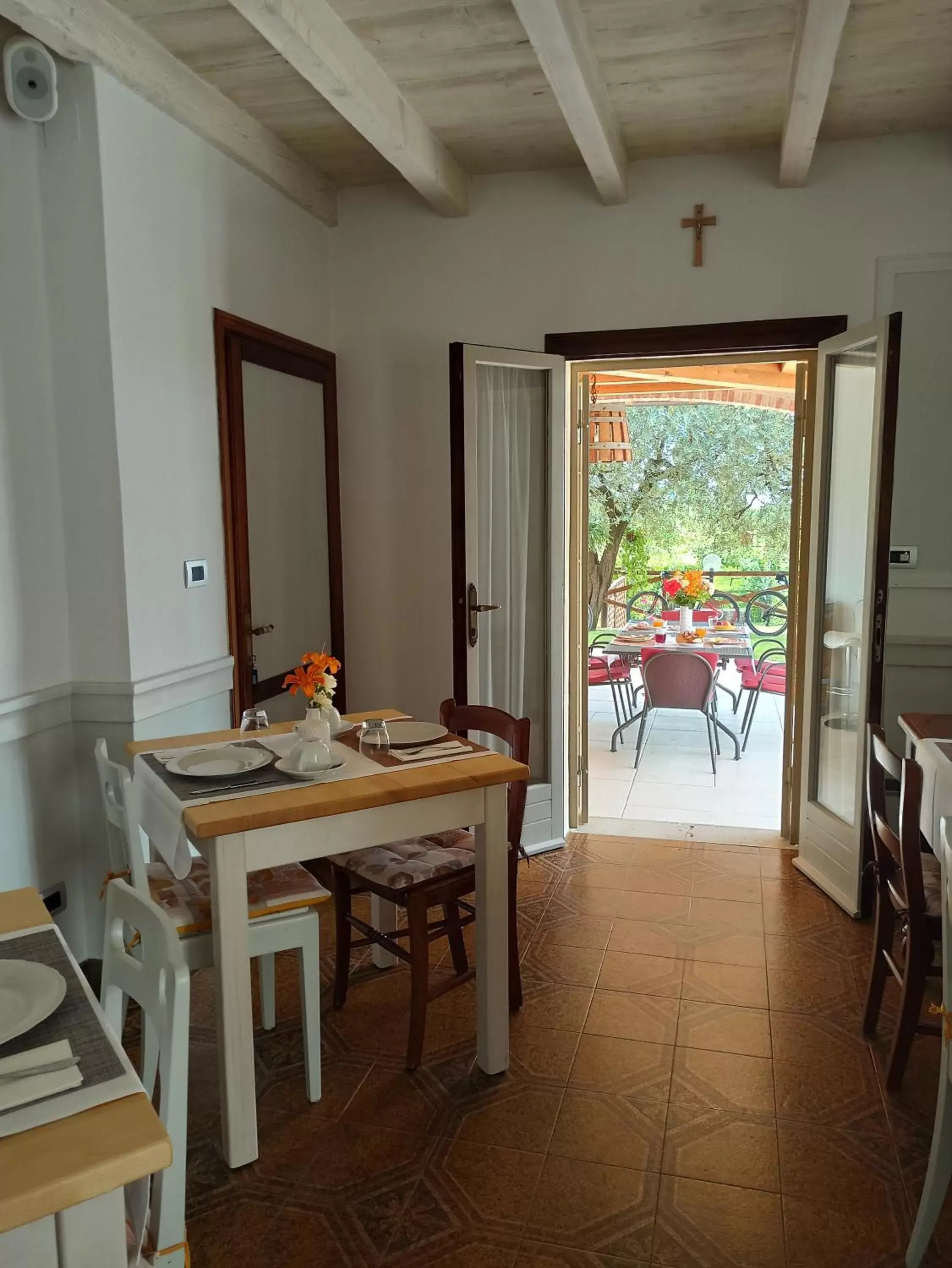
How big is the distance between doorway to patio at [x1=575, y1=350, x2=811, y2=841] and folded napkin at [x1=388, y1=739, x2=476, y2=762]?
1.87 metres

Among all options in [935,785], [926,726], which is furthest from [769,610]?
[935,785]

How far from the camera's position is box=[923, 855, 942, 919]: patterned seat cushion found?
7.76 feet

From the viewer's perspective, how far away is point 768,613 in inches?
328

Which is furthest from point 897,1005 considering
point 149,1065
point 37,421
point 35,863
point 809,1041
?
point 37,421

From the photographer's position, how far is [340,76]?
287 centimetres

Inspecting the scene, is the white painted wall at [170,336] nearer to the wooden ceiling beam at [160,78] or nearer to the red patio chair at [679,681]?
the wooden ceiling beam at [160,78]

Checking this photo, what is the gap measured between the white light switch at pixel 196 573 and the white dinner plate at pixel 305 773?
43.9 inches

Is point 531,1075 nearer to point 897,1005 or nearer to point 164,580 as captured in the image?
point 897,1005

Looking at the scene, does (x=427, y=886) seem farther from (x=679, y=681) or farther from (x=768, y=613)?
(x=768, y=613)

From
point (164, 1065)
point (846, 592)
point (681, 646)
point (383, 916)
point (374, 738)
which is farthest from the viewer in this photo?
point (681, 646)

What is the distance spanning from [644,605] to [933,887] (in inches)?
273

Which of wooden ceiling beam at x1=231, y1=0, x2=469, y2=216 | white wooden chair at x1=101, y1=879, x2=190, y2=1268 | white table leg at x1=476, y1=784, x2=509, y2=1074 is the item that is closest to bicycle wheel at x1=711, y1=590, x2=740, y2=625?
wooden ceiling beam at x1=231, y1=0, x2=469, y2=216

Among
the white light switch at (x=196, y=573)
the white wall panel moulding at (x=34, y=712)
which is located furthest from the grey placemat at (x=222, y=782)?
the white light switch at (x=196, y=573)

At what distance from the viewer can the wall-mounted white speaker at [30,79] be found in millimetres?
2611
